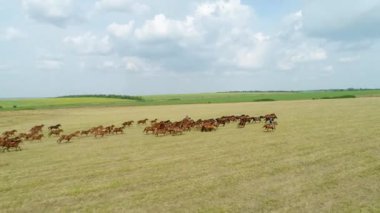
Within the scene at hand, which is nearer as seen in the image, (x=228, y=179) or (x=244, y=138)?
(x=228, y=179)

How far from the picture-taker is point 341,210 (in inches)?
387

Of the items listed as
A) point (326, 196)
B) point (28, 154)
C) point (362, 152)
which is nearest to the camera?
point (326, 196)

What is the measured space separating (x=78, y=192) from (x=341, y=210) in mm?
7316

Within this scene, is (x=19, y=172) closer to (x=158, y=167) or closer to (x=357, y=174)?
(x=158, y=167)

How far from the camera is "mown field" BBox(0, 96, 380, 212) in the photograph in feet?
35.2

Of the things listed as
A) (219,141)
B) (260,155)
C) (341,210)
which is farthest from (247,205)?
(219,141)

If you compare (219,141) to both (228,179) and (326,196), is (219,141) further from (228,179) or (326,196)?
(326,196)

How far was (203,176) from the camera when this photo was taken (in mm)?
13578

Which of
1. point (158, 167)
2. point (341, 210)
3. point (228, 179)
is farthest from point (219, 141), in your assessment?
point (341, 210)

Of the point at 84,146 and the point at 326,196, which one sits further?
the point at 84,146

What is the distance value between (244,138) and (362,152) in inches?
287

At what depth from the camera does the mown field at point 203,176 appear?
1073 centimetres

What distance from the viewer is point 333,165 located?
569 inches

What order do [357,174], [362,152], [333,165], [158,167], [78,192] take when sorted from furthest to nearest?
[362,152], [158,167], [333,165], [357,174], [78,192]
